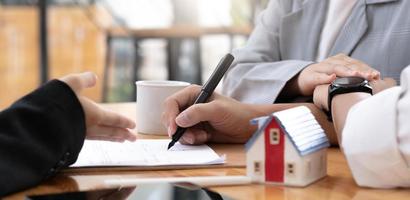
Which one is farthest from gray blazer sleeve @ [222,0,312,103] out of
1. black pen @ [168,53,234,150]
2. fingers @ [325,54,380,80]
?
black pen @ [168,53,234,150]

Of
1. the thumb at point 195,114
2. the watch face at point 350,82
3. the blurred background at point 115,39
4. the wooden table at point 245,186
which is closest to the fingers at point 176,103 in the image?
the thumb at point 195,114

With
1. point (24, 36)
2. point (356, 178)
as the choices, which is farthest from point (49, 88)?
point (24, 36)

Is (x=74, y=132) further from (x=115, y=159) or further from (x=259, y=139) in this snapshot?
(x=259, y=139)

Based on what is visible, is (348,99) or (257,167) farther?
(348,99)

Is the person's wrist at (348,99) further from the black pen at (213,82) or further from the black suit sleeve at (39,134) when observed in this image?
the black suit sleeve at (39,134)

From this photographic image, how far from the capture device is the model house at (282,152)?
81 cm

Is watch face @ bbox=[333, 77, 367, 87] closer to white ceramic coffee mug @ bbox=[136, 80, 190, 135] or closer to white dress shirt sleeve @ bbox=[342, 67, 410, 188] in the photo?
white dress shirt sleeve @ bbox=[342, 67, 410, 188]

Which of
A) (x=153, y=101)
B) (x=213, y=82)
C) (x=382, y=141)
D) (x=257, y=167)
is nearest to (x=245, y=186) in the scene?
(x=257, y=167)

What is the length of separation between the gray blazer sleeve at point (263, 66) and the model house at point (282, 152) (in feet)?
1.49

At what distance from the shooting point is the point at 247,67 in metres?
1.46

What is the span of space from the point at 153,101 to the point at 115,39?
3.60 meters

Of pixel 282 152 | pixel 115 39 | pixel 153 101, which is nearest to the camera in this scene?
pixel 282 152

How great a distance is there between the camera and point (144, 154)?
101 centimetres

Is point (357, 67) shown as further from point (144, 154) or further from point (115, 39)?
point (115, 39)
